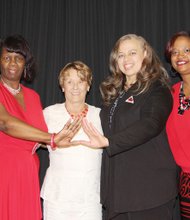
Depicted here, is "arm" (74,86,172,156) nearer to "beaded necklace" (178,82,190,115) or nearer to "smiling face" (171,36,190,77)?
"beaded necklace" (178,82,190,115)

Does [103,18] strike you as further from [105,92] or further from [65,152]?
[65,152]

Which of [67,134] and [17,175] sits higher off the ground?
[67,134]

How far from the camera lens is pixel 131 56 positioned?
2.14 metres

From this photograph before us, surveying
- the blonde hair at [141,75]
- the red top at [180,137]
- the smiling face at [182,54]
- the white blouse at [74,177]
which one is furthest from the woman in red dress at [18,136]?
the smiling face at [182,54]

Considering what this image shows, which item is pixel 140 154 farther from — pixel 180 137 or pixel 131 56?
pixel 131 56

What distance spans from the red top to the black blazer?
10 cm

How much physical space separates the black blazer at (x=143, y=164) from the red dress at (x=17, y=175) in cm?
60

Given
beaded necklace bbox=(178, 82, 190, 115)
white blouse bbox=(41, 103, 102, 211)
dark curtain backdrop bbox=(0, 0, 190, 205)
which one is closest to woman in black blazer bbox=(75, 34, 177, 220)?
white blouse bbox=(41, 103, 102, 211)

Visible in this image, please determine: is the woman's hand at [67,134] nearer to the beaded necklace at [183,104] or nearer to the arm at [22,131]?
the arm at [22,131]

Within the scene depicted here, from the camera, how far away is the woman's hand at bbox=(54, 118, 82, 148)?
1964 mm

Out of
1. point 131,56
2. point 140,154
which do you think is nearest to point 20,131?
point 140,154

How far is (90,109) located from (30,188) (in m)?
0.75

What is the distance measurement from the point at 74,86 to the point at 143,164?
82 cm

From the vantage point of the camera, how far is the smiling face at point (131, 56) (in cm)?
213
